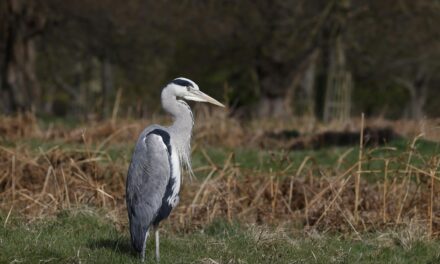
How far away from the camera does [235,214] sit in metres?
10.3

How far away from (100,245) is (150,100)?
39756 millimetres

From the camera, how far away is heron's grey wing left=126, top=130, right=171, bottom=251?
24.4 ft

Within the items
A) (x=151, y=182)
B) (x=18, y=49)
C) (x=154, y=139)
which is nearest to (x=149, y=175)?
(x=151, y=182)

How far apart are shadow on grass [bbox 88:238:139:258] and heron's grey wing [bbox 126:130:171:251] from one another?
16.4 inches

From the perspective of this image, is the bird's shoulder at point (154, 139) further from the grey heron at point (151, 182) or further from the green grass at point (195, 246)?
the green grass at point (195, 246)

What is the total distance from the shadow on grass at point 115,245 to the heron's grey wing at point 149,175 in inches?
16.4

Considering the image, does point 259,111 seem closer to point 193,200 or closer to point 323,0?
point 323,0

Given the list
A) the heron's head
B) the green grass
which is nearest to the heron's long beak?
the heron's head

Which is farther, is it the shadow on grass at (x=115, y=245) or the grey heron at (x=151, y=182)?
the shadow on grass at (x=115, y=245)

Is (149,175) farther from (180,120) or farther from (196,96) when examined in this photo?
(196,96)

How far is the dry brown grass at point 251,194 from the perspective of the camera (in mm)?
9586

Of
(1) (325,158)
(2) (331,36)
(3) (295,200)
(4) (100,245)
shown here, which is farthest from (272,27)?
(4) (100,245)

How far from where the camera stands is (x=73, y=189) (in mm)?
10609

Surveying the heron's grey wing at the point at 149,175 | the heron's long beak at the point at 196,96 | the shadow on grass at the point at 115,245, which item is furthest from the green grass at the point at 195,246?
the heron's long beak at the point at 196,96
